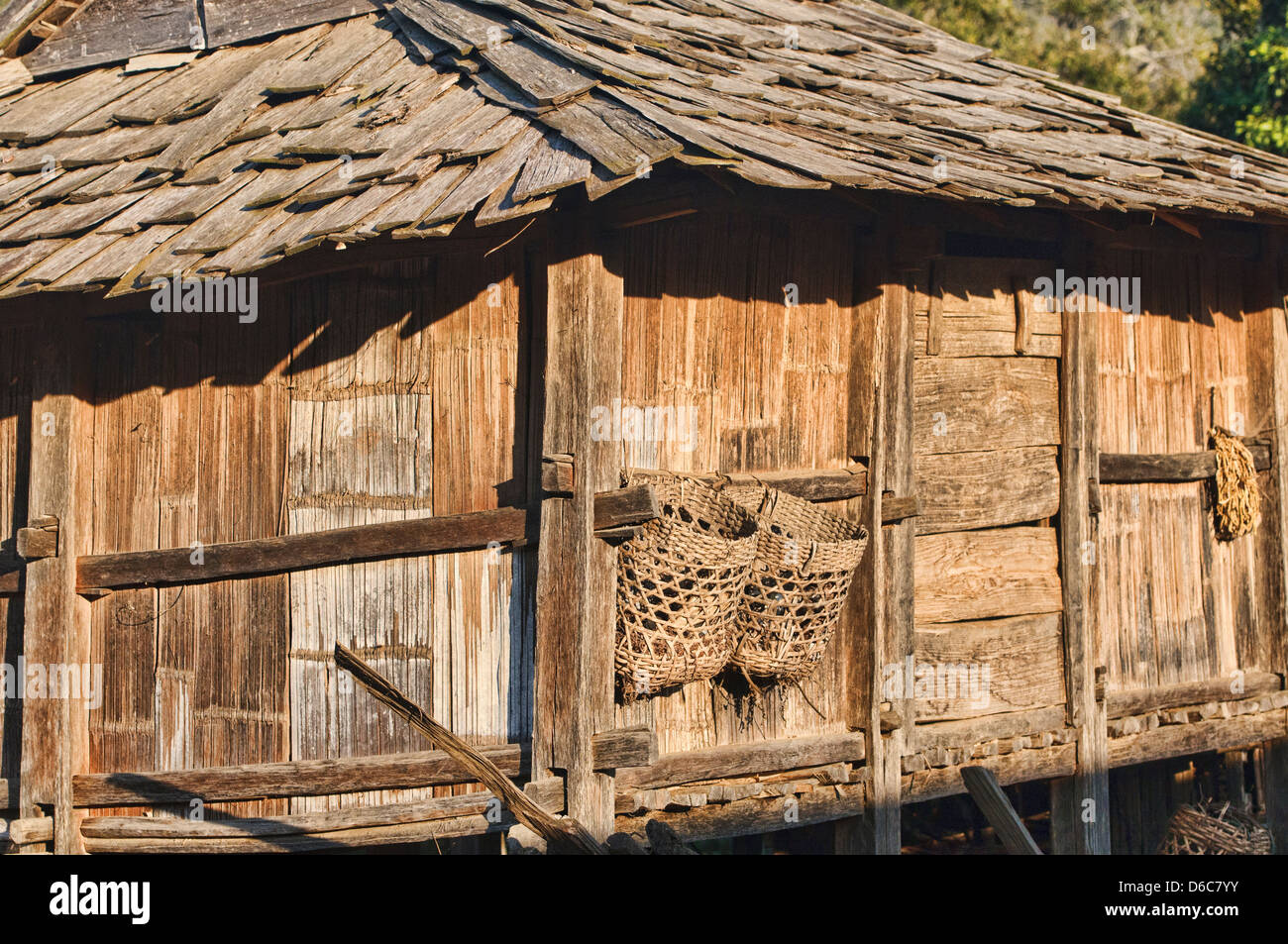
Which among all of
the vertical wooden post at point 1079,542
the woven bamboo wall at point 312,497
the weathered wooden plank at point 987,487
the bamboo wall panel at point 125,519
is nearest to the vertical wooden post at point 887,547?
the weathered wooden plank at point 987,487

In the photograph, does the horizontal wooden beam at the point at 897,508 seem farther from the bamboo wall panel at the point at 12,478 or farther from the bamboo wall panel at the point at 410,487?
the bamboo wall panel at the point at 12,478

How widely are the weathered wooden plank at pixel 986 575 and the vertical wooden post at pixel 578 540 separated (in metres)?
2.12

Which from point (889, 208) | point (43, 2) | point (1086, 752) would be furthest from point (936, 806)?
point (43, 2)

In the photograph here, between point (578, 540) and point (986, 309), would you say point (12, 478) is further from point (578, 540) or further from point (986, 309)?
point (986, 309)

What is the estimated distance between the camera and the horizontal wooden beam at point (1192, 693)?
863cm

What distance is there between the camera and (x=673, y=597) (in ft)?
20.7

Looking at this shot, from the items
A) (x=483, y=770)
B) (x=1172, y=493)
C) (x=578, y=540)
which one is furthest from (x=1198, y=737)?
(x=483, y=770)

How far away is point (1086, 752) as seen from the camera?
8422 millimetres

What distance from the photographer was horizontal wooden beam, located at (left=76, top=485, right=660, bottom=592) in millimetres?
6312

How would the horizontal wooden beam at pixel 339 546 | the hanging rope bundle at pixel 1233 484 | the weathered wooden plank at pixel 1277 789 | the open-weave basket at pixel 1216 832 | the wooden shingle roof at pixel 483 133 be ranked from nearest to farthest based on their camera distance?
1. the wooden shingle roof at pixel 483 133
2. the horizontal wooden beam at pixel 339 546
3. the hanging rope bundle at pixel 1233 484
4. the open-weave basket at pixel 1216 832
5. the weathered wooden plank at pixel 1277 789
